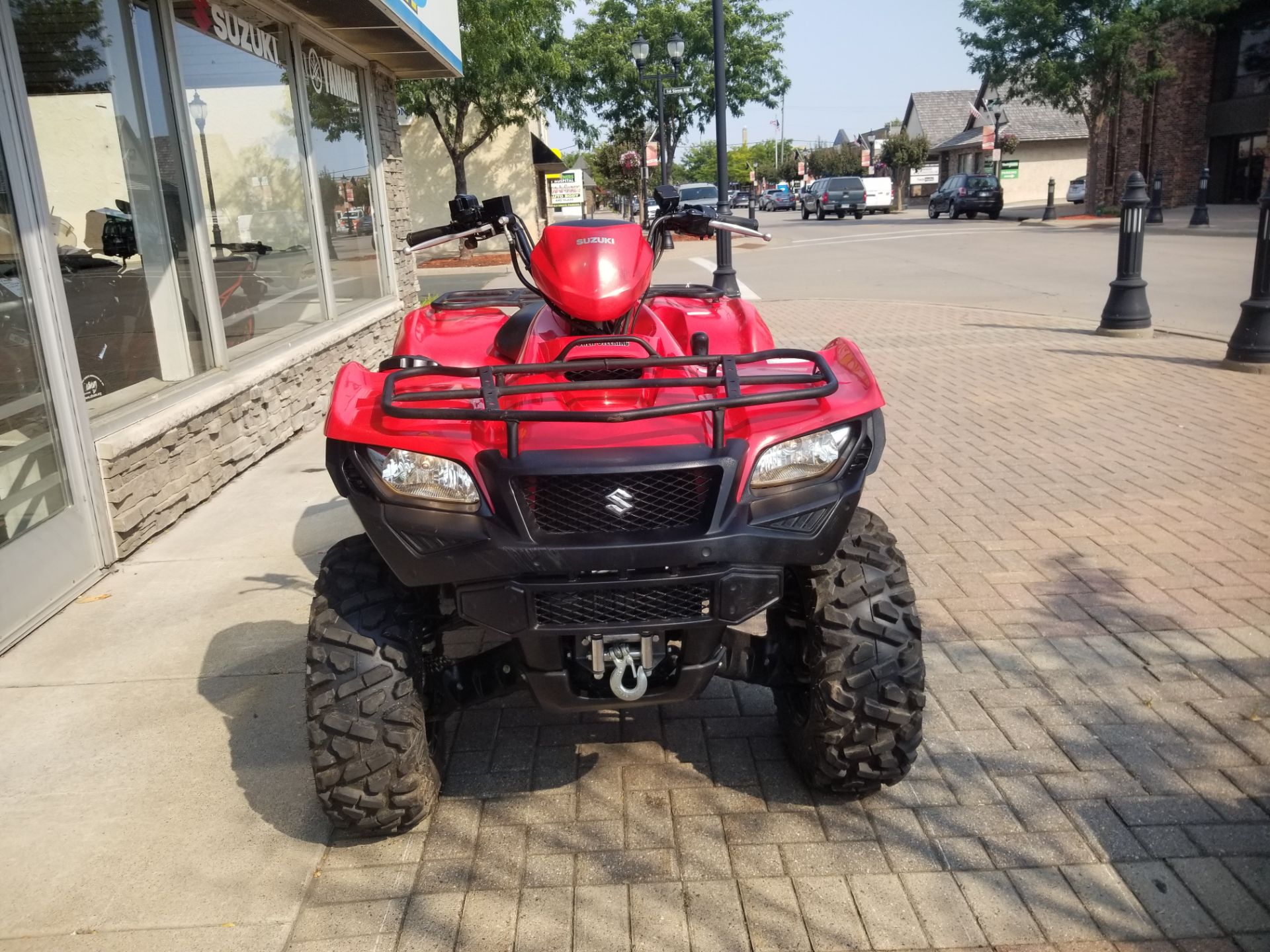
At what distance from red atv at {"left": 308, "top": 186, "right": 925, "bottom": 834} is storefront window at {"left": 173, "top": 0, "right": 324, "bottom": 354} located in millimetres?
4658

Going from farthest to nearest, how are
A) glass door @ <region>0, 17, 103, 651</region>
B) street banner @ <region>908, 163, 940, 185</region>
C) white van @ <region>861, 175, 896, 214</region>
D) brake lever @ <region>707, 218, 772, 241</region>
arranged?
1. street banner @ <region>908, 163, 940, 185</region>
2. white van @ <region>861, 175, 896, 214</region>
3. glass door @ <region>0, 17, 103, 651</region>
4. brake lever @ <region>707, 218, 772, 241</region>

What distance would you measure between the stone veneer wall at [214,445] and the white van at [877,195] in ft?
122

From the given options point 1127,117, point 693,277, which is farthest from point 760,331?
point 1127,117

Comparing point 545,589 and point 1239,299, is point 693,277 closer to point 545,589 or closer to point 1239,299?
point 1239,299

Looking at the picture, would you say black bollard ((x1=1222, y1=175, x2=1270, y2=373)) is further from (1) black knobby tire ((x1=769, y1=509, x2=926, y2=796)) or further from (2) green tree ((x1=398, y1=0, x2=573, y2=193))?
(2) green tree ((x1=398, y1=0, x2=573, y2=193))

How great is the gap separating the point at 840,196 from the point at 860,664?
137 ft

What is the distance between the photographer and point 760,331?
134 inches

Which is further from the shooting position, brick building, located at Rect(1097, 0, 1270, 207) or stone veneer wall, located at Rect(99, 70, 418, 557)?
brick building, located at Rect(1097, 0, 1270, 207)

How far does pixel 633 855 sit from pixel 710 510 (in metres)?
1.01

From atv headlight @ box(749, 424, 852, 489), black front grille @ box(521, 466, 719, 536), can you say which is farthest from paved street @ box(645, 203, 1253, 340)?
black front grille @ box(521, 466, 719, 536)

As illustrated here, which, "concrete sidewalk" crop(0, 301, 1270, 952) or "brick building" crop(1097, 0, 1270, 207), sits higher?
"brick building" crop(1097, 0, 1270, 207)

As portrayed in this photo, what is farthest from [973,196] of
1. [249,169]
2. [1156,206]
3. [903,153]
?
[249,169]

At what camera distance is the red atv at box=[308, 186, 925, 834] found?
94.1 inches

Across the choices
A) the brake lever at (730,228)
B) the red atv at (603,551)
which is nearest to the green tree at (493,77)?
the brake lever at (730,228)
